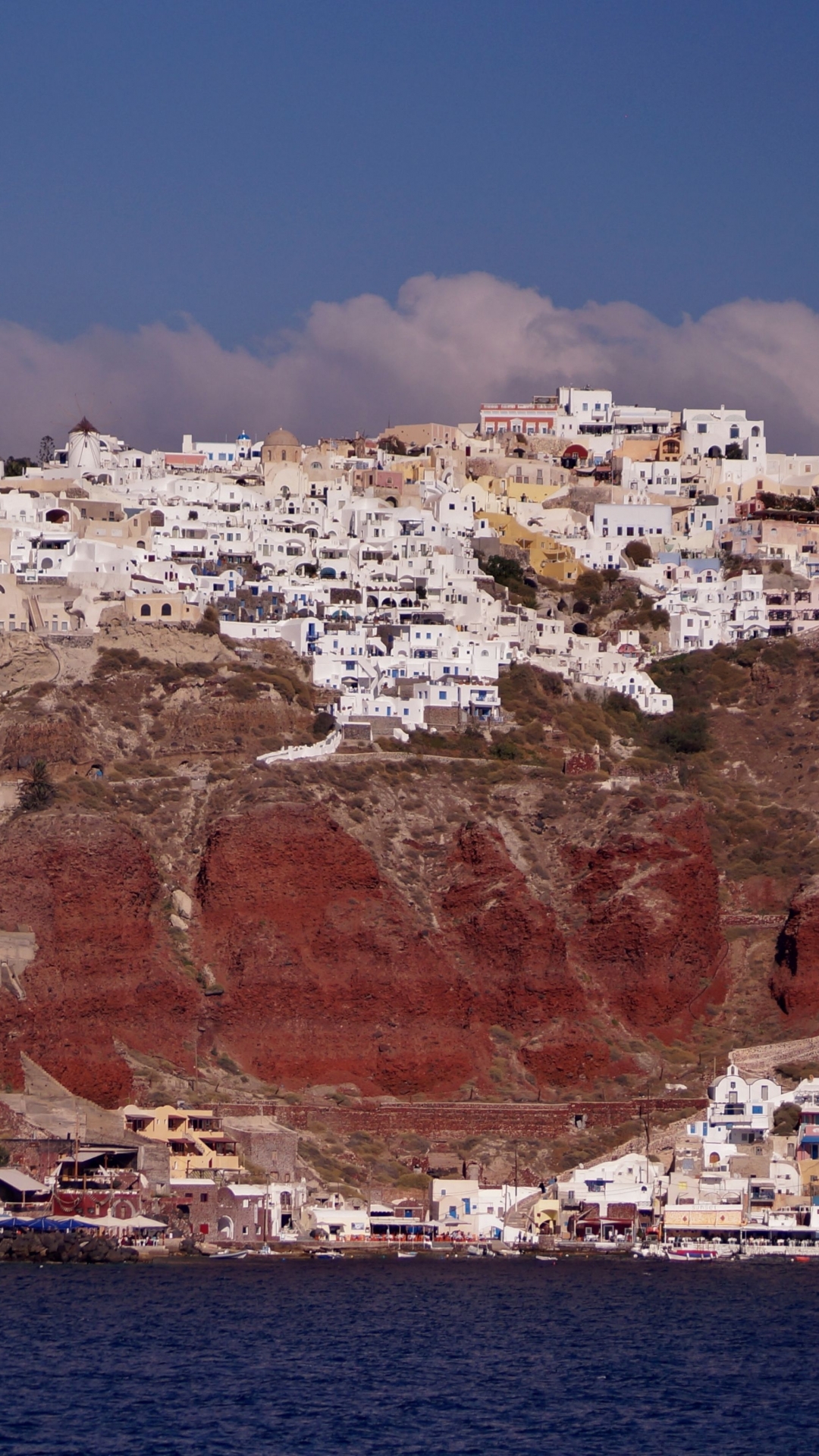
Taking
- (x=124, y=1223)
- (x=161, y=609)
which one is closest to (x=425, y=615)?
(x=161, y=609)

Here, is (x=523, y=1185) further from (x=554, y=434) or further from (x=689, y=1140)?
(x=554, y=434)

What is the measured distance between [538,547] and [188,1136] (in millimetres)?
48383

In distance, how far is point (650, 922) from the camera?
338ft

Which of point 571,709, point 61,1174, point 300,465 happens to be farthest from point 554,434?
point 61,1174

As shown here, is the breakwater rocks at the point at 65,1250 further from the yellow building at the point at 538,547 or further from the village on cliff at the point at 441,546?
the yellow building at the point at 538,547

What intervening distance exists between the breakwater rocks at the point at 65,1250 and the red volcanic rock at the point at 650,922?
20311 mm

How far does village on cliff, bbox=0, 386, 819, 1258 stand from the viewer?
299ft

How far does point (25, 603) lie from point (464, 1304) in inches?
1566

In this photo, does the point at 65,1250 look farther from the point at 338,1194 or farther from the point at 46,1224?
the point at 338,1194

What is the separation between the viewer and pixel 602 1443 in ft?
215

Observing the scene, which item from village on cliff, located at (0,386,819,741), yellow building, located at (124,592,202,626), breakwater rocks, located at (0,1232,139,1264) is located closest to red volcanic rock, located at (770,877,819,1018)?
village on cliff, located at (0,386,819,741)

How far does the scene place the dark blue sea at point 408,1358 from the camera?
6588cm

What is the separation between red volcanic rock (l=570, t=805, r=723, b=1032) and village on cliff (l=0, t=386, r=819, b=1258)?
4.00m

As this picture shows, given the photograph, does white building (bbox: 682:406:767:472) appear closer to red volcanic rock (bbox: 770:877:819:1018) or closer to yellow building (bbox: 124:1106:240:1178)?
red volcanic rock (bbox: 770:877:819:1018)
